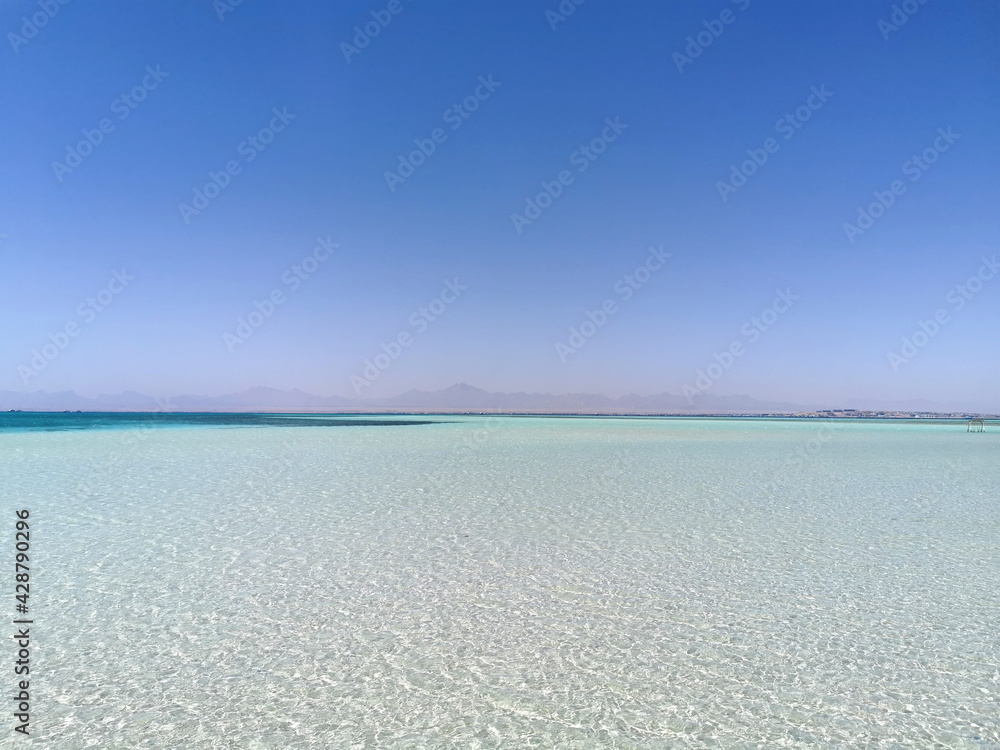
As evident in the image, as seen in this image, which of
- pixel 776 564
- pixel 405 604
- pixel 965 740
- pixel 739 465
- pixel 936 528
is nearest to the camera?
pixel 965 740

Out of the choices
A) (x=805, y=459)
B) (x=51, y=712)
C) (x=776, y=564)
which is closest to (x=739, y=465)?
(x=805, y=459)

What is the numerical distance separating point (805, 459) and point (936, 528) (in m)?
10.4

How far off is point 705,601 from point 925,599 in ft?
5.89

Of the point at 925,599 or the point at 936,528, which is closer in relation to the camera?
the point at 925,599

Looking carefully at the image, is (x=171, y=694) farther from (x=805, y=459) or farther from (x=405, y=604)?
(x=805, y=459)

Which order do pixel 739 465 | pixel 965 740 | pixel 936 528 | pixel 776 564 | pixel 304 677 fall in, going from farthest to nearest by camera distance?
pixel 739 465 → pixel 936 528 → pixel 776 564 → pixel 304 677 → pixel 965 740

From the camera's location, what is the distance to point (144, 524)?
766 centimetres

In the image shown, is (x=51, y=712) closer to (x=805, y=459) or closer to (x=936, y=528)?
(x=936, y=528)

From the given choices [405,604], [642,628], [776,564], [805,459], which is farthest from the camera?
[805,459]

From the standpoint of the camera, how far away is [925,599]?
489cm

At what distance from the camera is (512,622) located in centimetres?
439

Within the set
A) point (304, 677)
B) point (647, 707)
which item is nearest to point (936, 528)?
point (647, 707)

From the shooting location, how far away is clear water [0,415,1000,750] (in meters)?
3.03

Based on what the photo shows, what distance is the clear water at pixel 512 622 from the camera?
303cm
